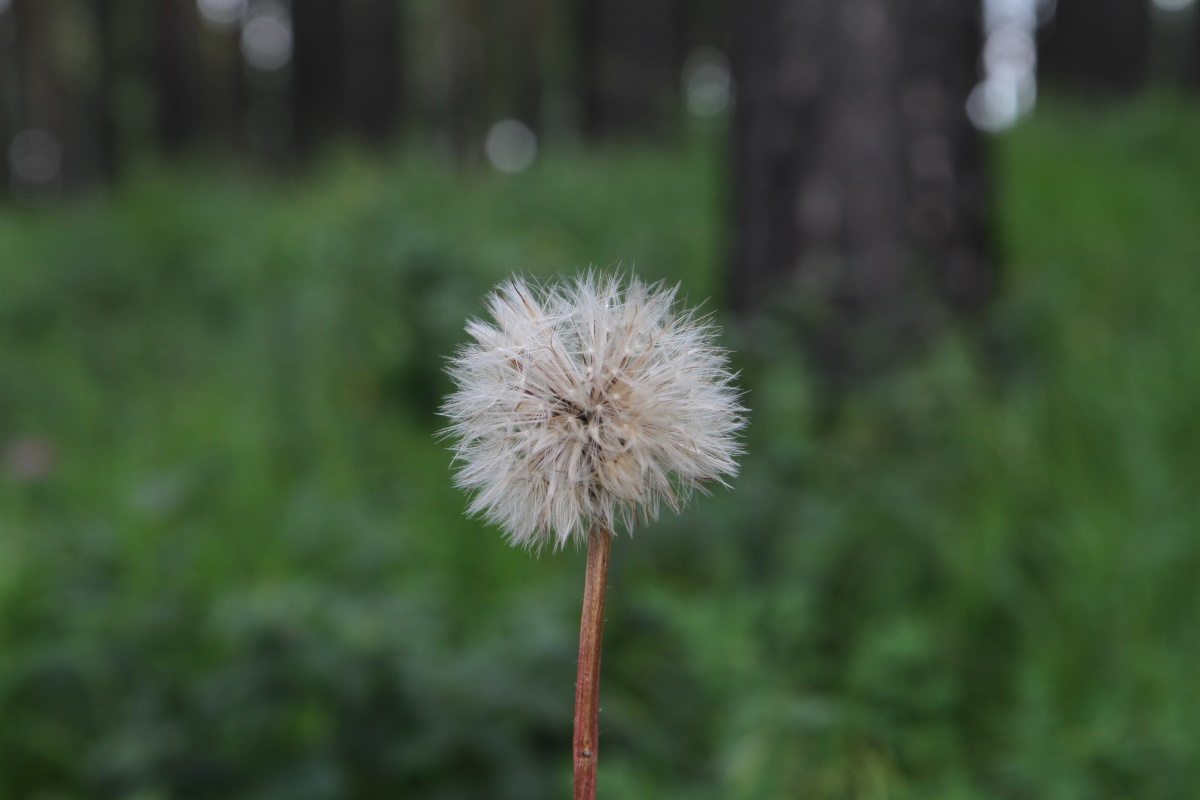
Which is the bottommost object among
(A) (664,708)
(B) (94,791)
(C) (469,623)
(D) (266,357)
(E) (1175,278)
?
(B) (94,791)

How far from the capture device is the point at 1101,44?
14820 millimetres

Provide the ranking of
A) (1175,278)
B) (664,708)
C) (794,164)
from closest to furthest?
(664,708) → (794,164) → (1175,278)

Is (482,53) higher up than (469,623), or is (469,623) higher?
(482,53)

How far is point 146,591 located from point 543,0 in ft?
83.3

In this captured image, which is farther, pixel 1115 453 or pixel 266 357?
pixel 266 357

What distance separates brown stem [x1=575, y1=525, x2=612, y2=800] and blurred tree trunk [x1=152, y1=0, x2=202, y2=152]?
19.3 meters

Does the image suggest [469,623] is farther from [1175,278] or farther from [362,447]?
[1175,278]

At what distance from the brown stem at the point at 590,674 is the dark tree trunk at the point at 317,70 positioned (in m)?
15.9

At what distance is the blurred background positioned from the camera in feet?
7.70

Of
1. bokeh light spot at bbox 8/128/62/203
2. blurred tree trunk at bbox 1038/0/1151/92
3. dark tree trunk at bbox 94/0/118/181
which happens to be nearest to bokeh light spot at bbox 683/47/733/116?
blurred tree trunk at bbox 1038/0/1151/92

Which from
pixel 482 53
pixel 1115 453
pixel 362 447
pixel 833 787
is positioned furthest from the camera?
pixel 482 53

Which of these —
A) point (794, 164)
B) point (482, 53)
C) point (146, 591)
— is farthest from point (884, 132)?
point (482, 53)

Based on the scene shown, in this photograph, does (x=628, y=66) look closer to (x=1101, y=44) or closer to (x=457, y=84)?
(x=457, y=84)

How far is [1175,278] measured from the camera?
4832 millimetres
